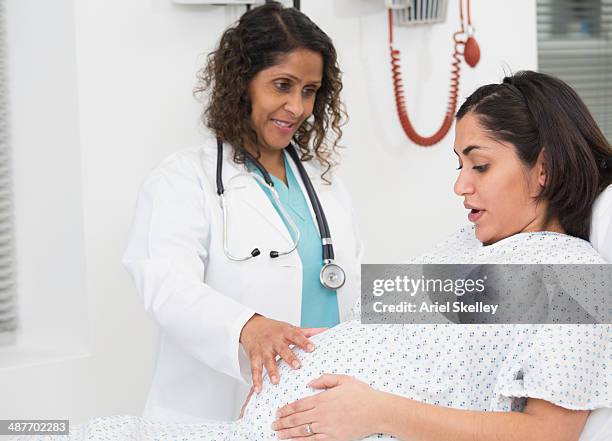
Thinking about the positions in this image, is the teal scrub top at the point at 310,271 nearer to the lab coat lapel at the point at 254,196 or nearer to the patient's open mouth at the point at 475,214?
the lab coat lapel at the point at 254,196

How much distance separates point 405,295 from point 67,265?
116cm

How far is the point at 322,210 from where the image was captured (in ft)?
6.48

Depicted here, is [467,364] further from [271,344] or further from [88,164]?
[88,164]

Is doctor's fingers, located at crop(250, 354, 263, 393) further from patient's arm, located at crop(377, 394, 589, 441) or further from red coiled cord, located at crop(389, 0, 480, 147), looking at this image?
red coiled cord, located at crop(389, 0, 480, 147)

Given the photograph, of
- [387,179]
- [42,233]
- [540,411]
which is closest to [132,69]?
[42,233]

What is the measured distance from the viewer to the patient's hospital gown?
1237 millimetres

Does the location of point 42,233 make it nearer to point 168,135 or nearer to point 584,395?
point 168,135

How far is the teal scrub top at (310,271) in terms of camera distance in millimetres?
1915

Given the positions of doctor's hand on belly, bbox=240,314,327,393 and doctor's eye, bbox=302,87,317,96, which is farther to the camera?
doctor's eye, bbox=302,87,317,96

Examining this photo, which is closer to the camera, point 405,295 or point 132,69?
point 405,295

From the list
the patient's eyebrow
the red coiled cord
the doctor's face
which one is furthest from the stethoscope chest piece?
the red coiled cord

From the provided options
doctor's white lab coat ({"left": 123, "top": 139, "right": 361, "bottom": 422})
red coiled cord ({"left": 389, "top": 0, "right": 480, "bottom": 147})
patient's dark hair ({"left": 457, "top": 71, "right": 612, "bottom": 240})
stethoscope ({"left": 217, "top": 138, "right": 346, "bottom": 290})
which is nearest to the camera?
patient's dark hair ({"left": 457, "top": 71, "right": 612, "bottom": 240})

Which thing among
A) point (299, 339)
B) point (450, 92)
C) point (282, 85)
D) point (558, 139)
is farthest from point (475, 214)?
point (450, 92)

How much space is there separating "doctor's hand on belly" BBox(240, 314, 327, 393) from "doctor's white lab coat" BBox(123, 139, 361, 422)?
Answer: 0.13m
